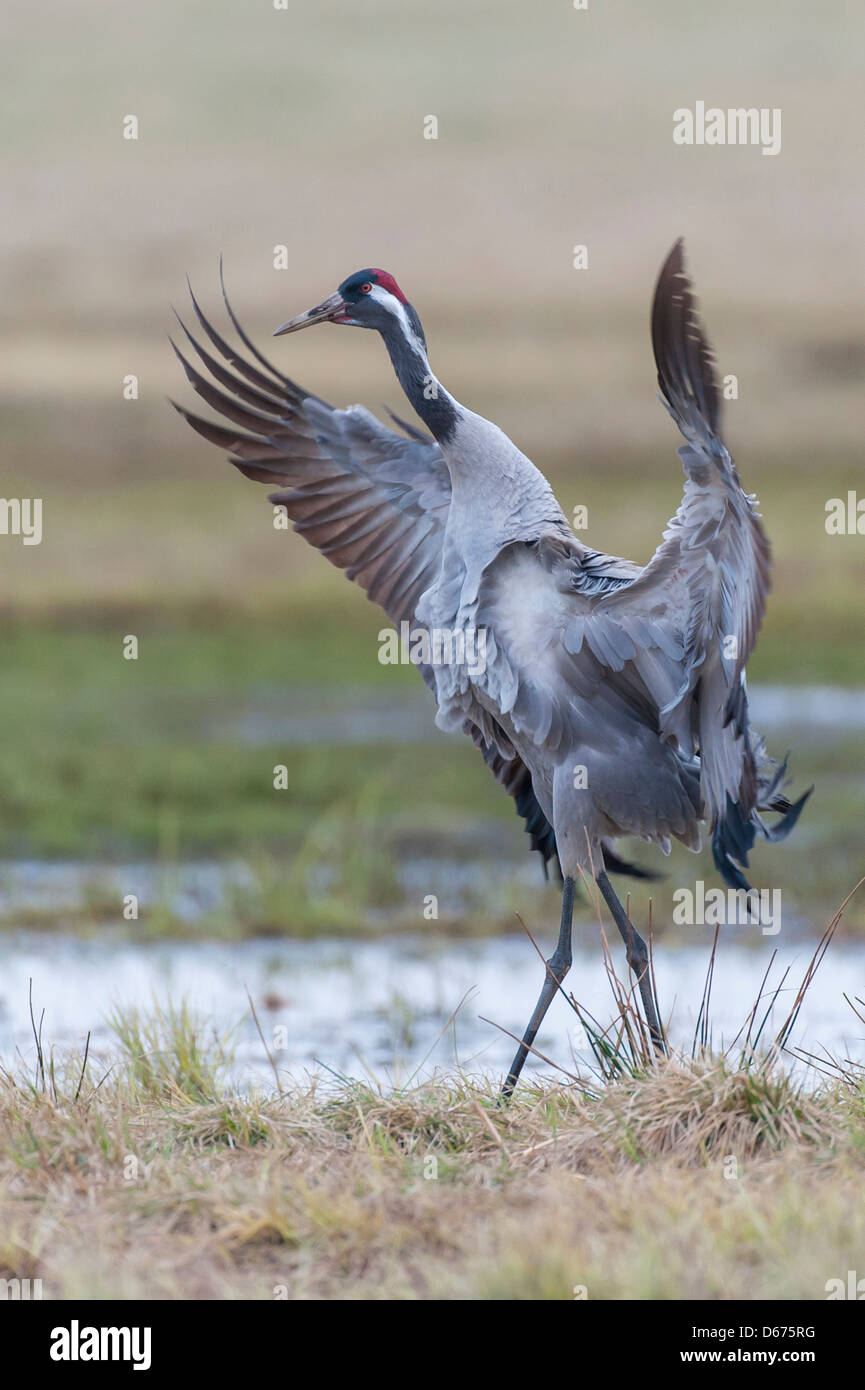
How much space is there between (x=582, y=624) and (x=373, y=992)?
112 inches

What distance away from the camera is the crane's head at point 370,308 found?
15.7 feet

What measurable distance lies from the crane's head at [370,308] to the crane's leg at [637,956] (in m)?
1.51

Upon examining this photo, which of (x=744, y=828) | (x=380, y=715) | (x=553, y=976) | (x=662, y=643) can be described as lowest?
(x=553, y=976)

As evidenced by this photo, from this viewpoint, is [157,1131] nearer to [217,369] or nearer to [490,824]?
[217,369]

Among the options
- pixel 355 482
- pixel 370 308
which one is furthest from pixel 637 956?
pixel 370 308

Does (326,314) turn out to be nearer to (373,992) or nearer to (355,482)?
(355,482)

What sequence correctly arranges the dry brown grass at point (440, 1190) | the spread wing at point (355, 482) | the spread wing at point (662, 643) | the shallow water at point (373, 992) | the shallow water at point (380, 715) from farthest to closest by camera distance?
the shallow water at point (380, 715) → the shallow water at point (373, 992) → the spread wing at point (355, 482) → the spread wing at point (662, 643) → the dry brown grass at point (440, 1190)

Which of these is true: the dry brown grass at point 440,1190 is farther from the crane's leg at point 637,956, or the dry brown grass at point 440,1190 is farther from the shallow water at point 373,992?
the shallow water at point 373,992

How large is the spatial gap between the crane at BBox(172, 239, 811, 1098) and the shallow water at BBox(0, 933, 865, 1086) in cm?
112

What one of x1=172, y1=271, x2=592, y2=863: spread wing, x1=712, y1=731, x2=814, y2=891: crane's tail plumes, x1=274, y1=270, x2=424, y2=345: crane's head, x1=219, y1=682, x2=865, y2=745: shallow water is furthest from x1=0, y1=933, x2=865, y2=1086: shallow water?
x1=219, y1=682, x2=865, y2=745: shallow water

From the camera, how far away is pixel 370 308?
15.8 feet

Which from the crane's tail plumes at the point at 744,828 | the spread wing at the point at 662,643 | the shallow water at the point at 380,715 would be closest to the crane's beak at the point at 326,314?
the spread wing at the point at 662,643

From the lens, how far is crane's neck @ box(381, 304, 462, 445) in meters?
4.64

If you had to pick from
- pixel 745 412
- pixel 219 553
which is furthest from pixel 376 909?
pixel 745 412
